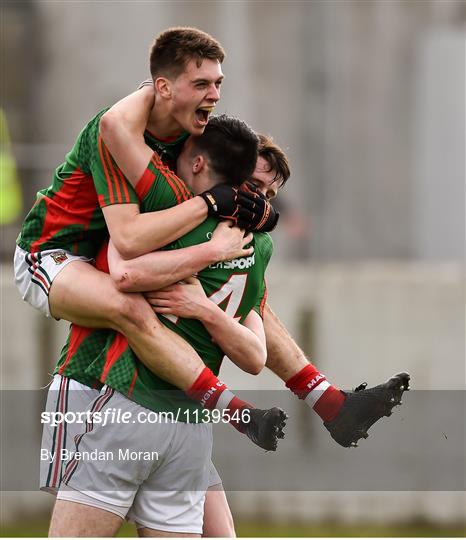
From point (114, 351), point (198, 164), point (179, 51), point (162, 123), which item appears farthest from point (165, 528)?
point (179, 51)

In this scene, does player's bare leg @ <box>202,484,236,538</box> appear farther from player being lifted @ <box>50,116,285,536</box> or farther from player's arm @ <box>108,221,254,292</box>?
player's arm @ <box>108,221,254,292</box>

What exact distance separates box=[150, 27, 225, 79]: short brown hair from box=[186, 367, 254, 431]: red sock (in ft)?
3.21

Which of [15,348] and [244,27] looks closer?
[15,348]

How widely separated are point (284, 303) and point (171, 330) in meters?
3.62

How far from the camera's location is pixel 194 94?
4082mm

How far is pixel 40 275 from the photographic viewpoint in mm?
4340

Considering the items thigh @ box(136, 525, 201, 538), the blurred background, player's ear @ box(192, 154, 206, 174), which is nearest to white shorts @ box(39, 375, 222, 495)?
thigh @ box(136, 525, 201, 538)

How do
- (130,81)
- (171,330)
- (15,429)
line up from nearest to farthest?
(171,330) → (15,429) → (130,81)

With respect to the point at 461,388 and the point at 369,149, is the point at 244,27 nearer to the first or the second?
the point at 369,149

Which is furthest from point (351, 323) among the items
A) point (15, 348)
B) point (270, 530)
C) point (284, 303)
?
point (15, 348)

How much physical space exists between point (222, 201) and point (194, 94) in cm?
36

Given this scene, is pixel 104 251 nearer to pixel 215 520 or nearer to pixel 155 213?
pixel 155 213

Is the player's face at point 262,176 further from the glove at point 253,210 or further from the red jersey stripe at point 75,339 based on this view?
the red jersey stripe at point 75,339

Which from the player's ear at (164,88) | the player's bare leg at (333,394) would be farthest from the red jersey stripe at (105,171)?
the player's bare leg at (333,394)
